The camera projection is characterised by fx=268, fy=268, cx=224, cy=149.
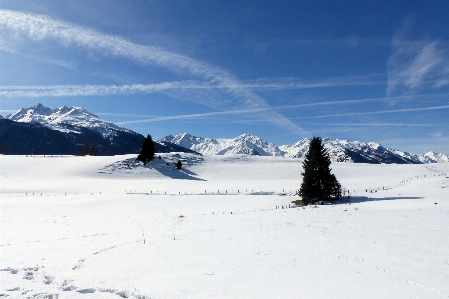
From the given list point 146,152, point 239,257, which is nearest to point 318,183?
point 239,257

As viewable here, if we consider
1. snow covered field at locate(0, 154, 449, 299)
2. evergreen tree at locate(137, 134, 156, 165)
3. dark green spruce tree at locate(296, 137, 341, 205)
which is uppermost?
evergreen tree at locate(137, 134, 156, 165)

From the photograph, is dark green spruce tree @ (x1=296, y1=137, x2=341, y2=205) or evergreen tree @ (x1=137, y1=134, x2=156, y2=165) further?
evergreen tree @ (x1=137, y1=134, x2=156, y2=165)

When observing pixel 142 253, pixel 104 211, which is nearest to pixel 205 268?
pixel 142 253

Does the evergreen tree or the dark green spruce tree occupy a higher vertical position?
the evergreen tree

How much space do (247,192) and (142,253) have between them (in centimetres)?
3513

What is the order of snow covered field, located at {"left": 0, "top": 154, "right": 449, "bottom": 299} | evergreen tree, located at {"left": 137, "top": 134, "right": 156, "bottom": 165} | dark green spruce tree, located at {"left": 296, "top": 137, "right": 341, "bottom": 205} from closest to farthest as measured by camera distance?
1. snow covered field, located at {"left": 0, "top": 154, "right": 449, "bottom": 299}
2. dark green spruce tree, located at {"left": 296, "top": 137, "right": 341, "bottom": 205}
3. evergreen tree, located at {"left": 137, "top": 134, "right": 156, "bottom": 165}

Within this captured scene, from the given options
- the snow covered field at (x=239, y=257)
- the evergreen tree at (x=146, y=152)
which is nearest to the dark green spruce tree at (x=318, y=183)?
the snow covered field at (x=239, y=257)

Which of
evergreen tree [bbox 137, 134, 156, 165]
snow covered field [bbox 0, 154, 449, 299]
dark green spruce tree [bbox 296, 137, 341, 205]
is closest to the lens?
snow covered field [bbox 0, 154, 449, 299]

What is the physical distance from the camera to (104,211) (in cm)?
3069

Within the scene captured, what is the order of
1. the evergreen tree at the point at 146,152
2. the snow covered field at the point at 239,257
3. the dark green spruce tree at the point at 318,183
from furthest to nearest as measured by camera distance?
the evergreen tree at the point at 146,152 → the dark green spruce tree at the point at 318,183 → the snow covered field at the point at 239,257

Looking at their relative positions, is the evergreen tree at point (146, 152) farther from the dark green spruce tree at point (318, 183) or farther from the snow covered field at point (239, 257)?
the dark green spruce tree at point (318, 183)

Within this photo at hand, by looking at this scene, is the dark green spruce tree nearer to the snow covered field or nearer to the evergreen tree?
the snow covered field

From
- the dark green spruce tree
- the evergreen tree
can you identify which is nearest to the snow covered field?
the dark green spruce tree

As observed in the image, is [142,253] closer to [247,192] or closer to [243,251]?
[243,251]
